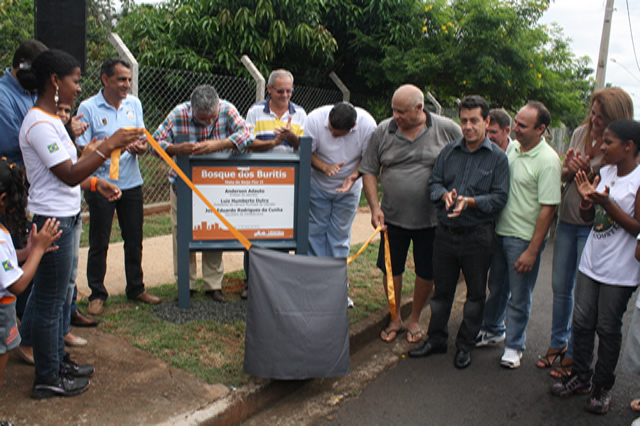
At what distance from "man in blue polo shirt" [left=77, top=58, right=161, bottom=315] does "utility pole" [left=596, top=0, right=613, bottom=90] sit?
18.0 metres

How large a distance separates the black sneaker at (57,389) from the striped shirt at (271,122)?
261 cm

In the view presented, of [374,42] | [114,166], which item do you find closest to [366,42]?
[374,42]

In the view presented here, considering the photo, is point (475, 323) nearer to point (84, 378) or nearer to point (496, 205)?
point (496, 205)

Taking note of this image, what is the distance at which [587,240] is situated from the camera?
3.72 m

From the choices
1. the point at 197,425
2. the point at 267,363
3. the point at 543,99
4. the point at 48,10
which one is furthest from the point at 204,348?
the point at 543,99

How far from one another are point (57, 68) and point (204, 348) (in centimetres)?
212

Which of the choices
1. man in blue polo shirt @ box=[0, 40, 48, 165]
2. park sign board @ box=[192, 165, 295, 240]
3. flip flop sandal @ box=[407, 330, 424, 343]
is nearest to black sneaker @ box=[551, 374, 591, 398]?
A: flip flop sandal @ box=[407, 330, 424, 343]

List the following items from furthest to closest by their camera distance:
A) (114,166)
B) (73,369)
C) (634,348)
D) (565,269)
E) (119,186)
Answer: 1. (119,186)
2. (565,269)
3. (114,166)
4. (73,369)
5. (634,348)

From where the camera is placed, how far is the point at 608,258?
347cm

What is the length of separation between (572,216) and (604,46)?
56.2 ft

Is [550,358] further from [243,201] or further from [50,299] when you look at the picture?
[50,299]

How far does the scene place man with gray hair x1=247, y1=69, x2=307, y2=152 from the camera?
4855 mm

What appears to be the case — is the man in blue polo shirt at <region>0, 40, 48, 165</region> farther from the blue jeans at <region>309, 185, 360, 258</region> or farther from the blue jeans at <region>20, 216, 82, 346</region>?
the blue jeans at <region>309, 185, 360, 258</region>

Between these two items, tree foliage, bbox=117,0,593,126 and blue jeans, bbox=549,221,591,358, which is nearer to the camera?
blue jeans, bbox=549,221,591,358
